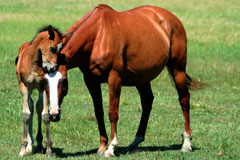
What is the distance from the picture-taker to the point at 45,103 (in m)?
8.77

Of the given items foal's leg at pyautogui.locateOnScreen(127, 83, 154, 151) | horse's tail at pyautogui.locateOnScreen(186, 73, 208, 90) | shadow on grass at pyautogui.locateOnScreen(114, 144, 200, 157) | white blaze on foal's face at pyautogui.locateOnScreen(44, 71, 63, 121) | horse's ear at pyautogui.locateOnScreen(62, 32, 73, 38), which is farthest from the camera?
horse's tail at pyautogui.locateOnScreen(186, 73, 208, 90)

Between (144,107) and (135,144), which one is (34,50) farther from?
(144,107)

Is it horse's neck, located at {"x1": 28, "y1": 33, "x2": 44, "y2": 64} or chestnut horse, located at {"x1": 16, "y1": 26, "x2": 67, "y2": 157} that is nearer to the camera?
chestnut horse, located at {"x1": 16, "y1": 26, "x2": 67, "y2": 157}

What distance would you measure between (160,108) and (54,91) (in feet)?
21.5

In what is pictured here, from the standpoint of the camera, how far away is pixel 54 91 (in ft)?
25.7

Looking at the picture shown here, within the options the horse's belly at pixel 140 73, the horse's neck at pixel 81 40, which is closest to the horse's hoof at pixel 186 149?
the horse's belly at pixel 140 73

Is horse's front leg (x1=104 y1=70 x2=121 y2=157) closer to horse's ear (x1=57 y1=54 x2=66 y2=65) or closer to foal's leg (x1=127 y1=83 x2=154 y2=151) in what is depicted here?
horse's ear (x1=57 y1=54 x2=66 y2=65)

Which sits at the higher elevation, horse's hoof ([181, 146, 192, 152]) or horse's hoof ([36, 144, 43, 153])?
horse's hoof ([36, 144, 43, 153])

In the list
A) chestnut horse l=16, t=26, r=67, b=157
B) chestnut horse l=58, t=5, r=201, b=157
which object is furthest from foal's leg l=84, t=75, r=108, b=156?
chestnut horse l=16, t=26, r=67, b=157

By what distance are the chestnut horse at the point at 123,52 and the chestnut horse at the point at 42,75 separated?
405mm

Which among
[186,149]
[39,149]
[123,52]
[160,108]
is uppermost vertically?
[123,52]

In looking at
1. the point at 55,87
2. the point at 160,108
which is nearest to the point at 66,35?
the point at 55,87

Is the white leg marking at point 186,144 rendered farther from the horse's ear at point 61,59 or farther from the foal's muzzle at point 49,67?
the foal's muzzle at point 49,67

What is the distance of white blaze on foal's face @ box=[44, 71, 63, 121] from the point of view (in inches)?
302
